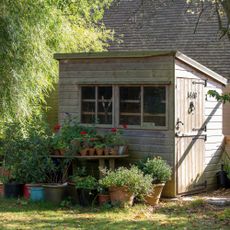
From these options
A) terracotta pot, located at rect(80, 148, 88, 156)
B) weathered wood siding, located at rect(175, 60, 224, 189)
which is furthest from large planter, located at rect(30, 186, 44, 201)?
weathered wood siding, located at rect(175, 60, 224, 189)

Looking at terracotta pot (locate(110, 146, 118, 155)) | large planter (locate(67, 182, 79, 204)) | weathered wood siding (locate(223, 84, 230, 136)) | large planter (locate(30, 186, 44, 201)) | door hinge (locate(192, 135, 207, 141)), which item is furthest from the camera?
weathered wood siding (locate(223, 84, 230, 136))

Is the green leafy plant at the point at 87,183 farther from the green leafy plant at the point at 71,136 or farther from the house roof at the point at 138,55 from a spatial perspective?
the house roof at the point at 138,55

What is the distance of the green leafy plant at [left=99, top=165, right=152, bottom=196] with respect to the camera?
35.3 feet

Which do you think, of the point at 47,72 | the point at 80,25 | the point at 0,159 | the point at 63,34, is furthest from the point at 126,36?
the point at 0,159

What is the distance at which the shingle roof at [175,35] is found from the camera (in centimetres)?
1833

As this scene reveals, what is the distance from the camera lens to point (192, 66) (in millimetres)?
12531

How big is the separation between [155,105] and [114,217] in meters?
2.81

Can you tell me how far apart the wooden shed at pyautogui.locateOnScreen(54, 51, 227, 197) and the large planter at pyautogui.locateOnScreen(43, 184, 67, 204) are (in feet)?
5.17

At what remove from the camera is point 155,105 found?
12109 millimetres

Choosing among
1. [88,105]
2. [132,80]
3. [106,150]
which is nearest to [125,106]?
[132,80]

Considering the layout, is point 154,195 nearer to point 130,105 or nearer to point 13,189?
point 130,105

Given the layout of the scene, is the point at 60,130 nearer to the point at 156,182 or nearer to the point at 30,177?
the point at 30,177

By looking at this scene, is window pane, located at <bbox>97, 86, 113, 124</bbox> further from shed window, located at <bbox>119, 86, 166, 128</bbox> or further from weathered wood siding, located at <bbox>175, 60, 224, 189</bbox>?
weathered wood siding, located at <bbox>175, 60, 224, 189</bbox>

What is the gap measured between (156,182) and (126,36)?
32.5 ft
